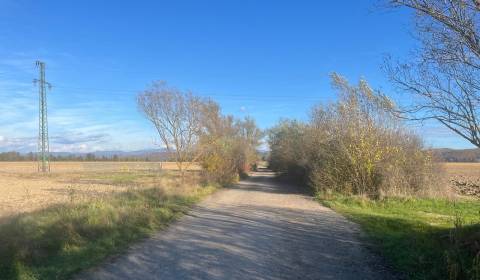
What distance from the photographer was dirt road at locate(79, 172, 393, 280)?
7785mm

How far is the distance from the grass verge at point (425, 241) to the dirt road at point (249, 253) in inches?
19.6

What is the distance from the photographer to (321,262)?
873cm

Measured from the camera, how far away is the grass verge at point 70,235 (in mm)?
8336

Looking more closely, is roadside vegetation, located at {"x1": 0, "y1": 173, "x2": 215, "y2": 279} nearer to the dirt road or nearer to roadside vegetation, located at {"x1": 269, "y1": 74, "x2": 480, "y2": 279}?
the dirt road

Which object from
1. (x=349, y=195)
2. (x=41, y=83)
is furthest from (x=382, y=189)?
(x=41, y=83)

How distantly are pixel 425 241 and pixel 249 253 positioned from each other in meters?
3.69

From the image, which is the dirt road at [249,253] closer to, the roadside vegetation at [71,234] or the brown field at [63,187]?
the roadside vegetation at [71,234]

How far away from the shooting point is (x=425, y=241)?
9.84 metres

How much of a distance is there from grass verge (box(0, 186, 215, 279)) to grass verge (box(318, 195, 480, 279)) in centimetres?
560

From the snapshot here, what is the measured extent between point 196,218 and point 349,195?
1155 cm

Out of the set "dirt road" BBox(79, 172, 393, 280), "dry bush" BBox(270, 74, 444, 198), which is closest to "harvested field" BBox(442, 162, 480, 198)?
"dry bush" BBox(270, 74, 444, 198)

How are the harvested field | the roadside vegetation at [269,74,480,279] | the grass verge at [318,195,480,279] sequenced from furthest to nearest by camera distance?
the harvested field → the roadside vegetation at [269,74,480,279] → the grass verge at [318,195,480,279]

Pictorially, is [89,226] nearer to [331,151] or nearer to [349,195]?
[349,195]

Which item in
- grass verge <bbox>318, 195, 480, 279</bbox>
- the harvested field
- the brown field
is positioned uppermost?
the brown field
